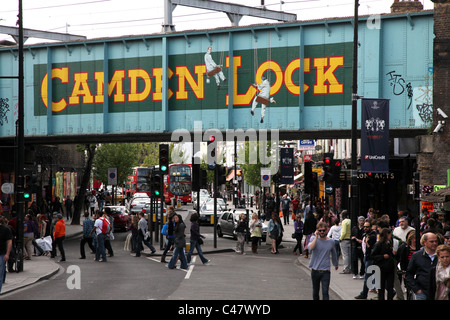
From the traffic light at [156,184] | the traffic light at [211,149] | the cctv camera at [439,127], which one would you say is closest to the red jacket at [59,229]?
the traffic light at [156,184]

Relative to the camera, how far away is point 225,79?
31.0 m

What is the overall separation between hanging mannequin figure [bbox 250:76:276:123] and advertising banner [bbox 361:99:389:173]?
6.93 metres

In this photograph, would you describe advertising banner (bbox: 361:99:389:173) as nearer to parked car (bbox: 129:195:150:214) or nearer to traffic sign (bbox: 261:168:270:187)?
traffic sign (bbox: 261:168:270:187)

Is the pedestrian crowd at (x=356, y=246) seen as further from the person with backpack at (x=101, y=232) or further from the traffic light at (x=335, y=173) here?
the traffic light at (x=335, y=173)

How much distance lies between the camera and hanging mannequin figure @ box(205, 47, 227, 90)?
102 feet

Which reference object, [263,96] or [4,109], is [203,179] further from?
[4,109]

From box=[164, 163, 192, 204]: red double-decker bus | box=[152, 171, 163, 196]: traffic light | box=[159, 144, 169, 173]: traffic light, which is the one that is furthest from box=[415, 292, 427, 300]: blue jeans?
box=[164, 163, 192, 204]: red double-decker bus

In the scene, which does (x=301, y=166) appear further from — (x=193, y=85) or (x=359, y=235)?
(x=359, y=235)

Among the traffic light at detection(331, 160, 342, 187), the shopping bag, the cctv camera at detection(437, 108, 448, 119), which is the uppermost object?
the cctv camera at detection(437, 108, 448, 119)

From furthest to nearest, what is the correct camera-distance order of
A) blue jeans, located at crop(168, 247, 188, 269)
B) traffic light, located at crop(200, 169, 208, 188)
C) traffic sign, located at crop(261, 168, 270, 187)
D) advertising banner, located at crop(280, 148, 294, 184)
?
traffic sign, located at crop(261, 168, 270, 187), advertising banner, located at crop(280, 148, 294, 184), traffic light, located at crop(200, 169, 208, 188), blue jeans, located at crop(168, 247, 188, 269)

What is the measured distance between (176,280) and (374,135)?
870 centimetres

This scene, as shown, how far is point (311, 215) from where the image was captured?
26.6 meters

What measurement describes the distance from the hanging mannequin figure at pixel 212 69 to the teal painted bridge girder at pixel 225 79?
60mm

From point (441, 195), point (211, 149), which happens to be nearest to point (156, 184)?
point (211, 149)
